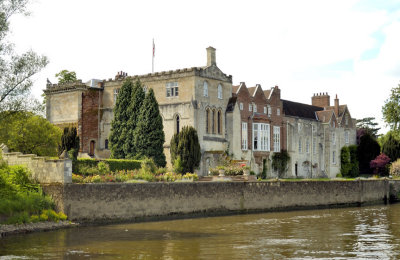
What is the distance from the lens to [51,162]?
89.2 ft

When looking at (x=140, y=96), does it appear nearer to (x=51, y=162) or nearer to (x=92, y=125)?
(x=92, y=125)

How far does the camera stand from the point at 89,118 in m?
53.5

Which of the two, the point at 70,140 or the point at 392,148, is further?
the point at 392,148

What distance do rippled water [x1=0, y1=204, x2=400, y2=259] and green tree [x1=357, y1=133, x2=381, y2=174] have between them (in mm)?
44559

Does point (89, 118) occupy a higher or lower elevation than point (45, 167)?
higher

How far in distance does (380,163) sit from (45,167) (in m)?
53.1

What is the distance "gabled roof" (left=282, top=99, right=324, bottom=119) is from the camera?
211 ft

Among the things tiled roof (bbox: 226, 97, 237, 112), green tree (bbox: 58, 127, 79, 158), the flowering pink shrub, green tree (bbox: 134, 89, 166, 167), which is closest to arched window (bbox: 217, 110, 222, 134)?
tiled roof (bbox: 226, 97, 237, 112)

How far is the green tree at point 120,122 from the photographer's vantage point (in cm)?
4869

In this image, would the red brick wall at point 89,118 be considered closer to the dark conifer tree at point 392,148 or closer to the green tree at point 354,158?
Answer: the green tree at point 354,158

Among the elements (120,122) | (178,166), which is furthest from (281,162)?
(120,122)

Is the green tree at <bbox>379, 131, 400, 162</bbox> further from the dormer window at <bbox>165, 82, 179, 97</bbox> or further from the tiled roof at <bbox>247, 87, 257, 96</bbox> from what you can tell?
the dormer window at <bbox>165, 82, 179, 97</bbox>

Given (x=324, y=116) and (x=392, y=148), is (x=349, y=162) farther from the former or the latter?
(x=324, y=116)

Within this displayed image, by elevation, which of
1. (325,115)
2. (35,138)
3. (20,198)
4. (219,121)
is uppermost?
(325,115)
